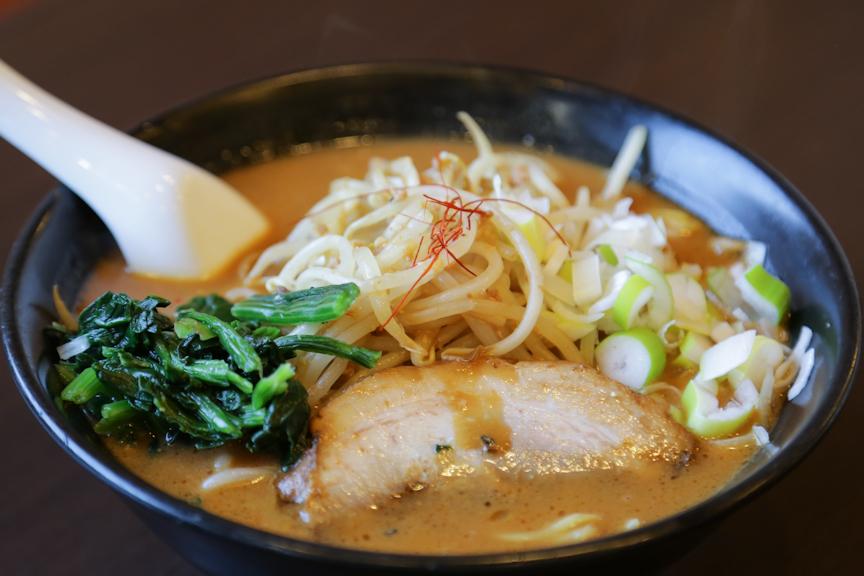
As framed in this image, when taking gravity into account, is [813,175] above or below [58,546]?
above

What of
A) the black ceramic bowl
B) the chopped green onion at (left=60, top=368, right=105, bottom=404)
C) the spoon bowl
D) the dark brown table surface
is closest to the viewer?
the black ceramic bowl

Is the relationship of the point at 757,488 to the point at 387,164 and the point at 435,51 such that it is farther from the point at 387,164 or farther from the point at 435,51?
the point at 435,51

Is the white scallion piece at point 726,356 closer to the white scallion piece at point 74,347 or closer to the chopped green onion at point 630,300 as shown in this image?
the chopped green onion at point 630,300

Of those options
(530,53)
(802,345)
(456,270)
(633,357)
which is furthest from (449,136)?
(802,345)

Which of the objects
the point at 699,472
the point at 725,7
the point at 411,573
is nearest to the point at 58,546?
the point at 411,573

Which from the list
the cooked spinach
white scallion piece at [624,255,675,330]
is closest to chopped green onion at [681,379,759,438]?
white scallion piece at [624,255,675,330]

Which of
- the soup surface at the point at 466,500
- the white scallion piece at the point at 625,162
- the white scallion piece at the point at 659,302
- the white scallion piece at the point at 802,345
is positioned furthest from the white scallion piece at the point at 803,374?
the white scallion piece at the point at 625,162

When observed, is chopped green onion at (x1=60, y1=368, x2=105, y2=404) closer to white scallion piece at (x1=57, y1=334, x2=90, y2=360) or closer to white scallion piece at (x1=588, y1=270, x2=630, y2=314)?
white scallion piece at (x1=57, y1=334, x2=90, y2=360)
